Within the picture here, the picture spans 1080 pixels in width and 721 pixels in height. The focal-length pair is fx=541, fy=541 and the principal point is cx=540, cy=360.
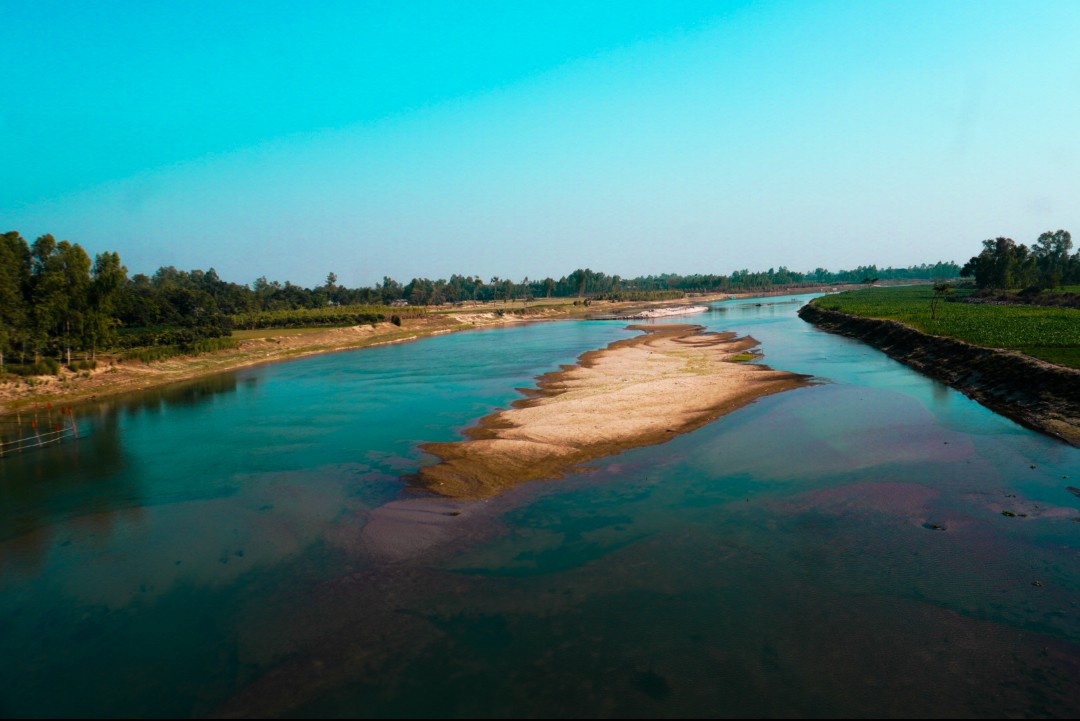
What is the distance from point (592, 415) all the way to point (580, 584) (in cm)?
1565

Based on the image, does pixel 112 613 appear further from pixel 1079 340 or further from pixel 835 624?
pixel 1079 340

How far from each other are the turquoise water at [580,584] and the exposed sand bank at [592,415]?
1.71 m

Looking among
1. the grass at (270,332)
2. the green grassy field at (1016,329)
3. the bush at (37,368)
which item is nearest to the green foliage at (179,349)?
the grass at (270,332)

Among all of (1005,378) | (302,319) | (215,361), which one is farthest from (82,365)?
(1005,378)

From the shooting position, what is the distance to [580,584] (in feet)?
45.9

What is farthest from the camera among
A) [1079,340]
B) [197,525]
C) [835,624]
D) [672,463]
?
[1079,340]

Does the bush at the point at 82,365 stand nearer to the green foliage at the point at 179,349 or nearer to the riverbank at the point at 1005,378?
the green foliage at the point at 179,349

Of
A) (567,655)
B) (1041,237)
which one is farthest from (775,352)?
(1041,237)

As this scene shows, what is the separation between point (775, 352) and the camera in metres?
55.9

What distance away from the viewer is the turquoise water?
34.6 feet

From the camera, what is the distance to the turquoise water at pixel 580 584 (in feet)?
34.6

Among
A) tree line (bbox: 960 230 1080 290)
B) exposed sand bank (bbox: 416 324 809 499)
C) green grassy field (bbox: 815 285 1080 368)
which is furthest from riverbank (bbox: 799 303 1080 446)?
tree line (bbox: 960 230 1080 290)

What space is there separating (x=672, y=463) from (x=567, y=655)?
12.6 metres

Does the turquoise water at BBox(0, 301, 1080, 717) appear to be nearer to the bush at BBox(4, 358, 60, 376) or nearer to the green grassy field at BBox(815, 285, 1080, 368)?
the green grassy field at BBox(815, 285, 1080, 368)
